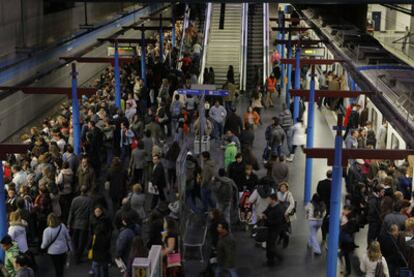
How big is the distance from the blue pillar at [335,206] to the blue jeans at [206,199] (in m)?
3.29

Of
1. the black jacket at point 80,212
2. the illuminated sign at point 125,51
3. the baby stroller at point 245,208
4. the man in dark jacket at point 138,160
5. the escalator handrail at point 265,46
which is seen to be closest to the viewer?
the black jacket at point 80,212

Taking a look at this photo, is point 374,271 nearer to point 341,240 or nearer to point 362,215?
point 341,240

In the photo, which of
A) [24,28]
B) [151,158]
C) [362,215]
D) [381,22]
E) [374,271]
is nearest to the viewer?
[374,271]

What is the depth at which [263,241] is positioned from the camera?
13375 millimetres

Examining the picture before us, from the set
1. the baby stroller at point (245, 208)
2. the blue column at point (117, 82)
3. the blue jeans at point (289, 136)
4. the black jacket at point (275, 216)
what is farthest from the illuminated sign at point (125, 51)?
the black jacket at point (275, 216)

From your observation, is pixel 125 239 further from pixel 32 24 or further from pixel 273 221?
pixel 32 24

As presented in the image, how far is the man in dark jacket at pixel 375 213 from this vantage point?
43.0ft

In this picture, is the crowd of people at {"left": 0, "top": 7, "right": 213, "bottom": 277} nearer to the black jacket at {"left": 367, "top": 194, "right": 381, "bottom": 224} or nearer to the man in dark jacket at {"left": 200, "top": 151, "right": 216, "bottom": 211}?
the man in dark jacket at {"left": 200, "top": 151, "right": 216, "bottom": 211}

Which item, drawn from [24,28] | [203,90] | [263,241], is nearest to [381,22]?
[24,28]

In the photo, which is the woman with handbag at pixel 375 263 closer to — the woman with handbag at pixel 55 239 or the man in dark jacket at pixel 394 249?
the man in dark jacket at pixel 394 249

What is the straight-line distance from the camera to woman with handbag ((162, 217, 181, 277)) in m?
11.3

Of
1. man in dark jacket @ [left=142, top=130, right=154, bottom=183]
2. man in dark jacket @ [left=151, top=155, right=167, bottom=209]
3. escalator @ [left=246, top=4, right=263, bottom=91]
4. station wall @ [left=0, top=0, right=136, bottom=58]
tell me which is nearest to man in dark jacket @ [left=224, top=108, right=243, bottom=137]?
man in dark jacket @ [left=142, top=130, right=154, bottom=183]

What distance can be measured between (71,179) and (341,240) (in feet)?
15.9

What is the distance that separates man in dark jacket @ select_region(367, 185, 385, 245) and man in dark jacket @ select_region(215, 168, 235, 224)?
7.91 feet
